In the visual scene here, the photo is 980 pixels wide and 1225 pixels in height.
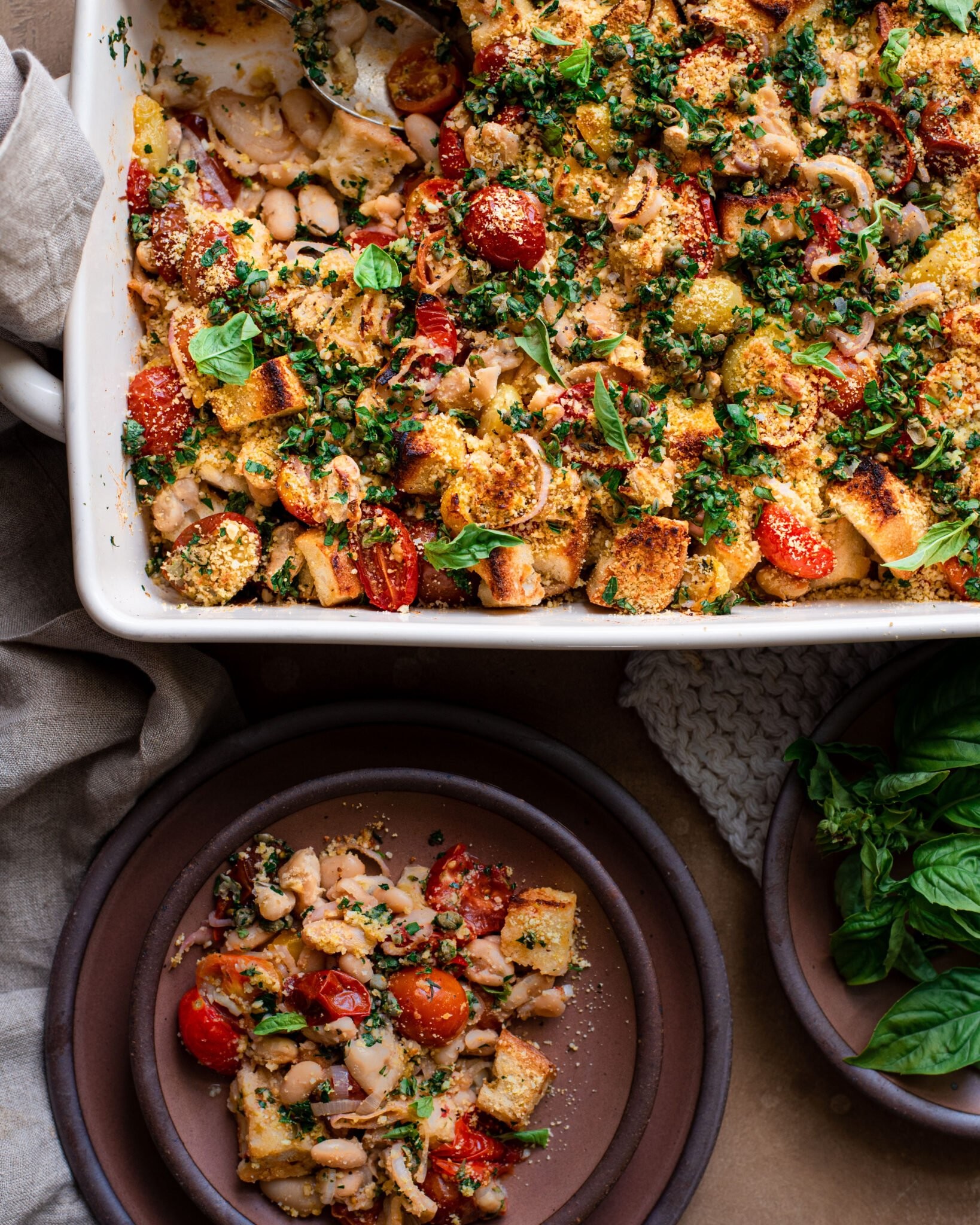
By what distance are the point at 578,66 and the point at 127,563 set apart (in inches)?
55.5

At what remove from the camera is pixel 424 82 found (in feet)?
7.61

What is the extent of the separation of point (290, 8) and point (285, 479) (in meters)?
1.07

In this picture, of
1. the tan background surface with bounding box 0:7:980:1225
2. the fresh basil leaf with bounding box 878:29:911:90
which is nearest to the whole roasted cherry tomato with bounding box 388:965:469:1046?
the tan background surface with bounding box 0:7:980:1225

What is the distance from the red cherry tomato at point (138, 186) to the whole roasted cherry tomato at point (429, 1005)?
5.87ft

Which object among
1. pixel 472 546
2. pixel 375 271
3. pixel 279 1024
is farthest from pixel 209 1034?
pixel 375 271

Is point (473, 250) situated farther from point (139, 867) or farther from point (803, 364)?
point (139, 867)

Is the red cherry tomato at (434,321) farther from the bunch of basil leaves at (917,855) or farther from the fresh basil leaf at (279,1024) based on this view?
the fresh basil leaf at (279,1024)

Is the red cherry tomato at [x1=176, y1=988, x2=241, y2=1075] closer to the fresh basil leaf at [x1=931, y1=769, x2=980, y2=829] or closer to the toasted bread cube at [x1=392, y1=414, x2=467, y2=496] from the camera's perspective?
the toasted bread cube at [x1=392, y1=414, x2=467, y2=496]

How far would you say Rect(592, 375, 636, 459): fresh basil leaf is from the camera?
2.08m

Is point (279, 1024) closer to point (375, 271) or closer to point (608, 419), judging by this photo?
point (608, 419)

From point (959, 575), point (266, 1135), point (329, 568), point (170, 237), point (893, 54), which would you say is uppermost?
point (893, 54)

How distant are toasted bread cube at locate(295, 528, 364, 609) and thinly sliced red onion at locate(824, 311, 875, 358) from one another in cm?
114

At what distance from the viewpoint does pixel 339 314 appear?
2.18 m

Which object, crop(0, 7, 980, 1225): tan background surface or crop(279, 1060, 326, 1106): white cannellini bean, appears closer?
crop(279, 1060, 326, 1106): white cannellini bean
